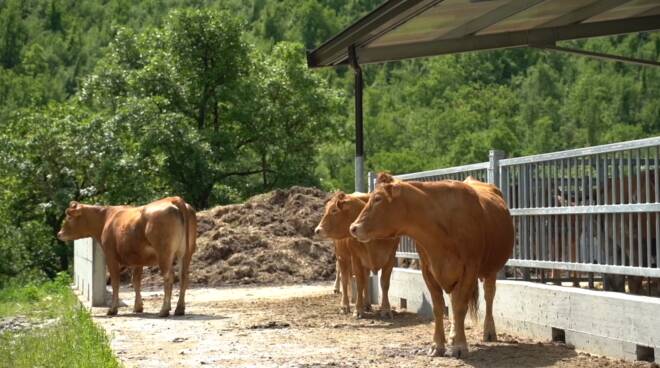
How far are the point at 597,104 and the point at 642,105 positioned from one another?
17.6 ft

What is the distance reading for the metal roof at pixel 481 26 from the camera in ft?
51.1

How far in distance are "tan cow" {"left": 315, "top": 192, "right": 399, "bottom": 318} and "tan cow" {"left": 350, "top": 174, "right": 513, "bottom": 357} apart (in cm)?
417

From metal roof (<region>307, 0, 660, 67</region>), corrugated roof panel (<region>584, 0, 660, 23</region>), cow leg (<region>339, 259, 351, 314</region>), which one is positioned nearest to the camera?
metal roof (<region>307, 0, 660, 67</region>)

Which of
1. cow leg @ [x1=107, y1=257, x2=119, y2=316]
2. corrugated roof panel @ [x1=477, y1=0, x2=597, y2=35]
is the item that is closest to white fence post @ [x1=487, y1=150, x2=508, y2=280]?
corrugated roof panel @ [x1=477, y1=0, x2=597, y2=35]

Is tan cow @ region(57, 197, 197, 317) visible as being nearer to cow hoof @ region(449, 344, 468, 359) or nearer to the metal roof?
the metal roof

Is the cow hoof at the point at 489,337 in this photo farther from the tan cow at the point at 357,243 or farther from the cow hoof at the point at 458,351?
the tan cow at the point at 357,243

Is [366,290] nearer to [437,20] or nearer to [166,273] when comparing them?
[166,273]

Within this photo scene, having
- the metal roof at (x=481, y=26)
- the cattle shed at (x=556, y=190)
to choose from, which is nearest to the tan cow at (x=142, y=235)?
the cattle shed at (x=556, y=190)

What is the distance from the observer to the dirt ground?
11.0 metres

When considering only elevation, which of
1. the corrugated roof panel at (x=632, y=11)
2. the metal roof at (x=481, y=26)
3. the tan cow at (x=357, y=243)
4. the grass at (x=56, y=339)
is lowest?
the grass at (x=56, y=339)

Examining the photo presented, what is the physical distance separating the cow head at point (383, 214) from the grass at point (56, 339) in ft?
8.41

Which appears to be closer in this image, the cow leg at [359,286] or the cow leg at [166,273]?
the cow leg at [359,286]

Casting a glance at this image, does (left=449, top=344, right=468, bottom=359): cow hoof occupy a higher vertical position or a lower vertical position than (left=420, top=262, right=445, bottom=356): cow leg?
lower

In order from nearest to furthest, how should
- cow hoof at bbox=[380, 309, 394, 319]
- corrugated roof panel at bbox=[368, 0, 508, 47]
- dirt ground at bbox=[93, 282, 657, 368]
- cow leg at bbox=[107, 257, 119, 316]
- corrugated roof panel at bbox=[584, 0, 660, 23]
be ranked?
dirt ground at bbox=[93, 282, 657, 368] < corrugated roof panel at bbox=[368, 0, 508, 47] < cow hoof at bbox=[380, 309, 394, 319] < corrugated roof panel at bbox=[584, 0, 660, 23] < cow leg at bbox=[107, 257, 119, 316]
